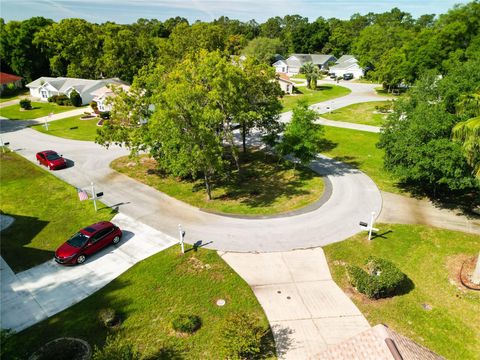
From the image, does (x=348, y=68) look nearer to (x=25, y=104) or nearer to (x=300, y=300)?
(x=25, y=104)

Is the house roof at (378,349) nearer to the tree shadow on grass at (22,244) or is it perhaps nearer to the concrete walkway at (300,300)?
the concrete walkway at (300,300)

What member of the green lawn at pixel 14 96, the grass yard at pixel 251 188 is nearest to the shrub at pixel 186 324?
the grass yard at pixel 251 188

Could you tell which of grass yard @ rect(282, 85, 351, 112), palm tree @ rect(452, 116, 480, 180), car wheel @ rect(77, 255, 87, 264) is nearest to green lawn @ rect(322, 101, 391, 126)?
grass yard @ rect(282, 85, 351, 112)

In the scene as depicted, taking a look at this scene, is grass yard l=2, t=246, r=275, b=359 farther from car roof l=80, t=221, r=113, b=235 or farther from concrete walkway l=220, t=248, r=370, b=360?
car roof l=80, t=221, r=113, b=235

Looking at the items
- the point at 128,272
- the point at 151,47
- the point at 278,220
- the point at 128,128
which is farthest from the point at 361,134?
the point at 151,47

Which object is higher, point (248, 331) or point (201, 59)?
point (201, 59)

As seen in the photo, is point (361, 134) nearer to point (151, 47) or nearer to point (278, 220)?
point (278, 220)
